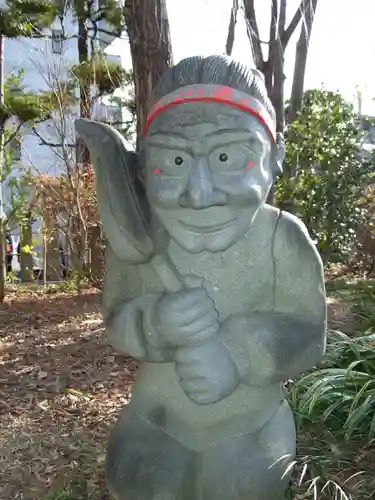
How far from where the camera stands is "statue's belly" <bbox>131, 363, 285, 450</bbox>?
1472mm

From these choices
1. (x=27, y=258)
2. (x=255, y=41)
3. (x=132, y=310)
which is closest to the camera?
(x=132, y=310)

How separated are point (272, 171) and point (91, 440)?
2.12 m

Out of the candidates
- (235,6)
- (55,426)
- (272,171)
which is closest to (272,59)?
(235,6)

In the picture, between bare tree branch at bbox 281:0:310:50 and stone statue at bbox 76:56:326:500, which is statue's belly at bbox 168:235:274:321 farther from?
bare tree branch at bbox 281:0:310:50

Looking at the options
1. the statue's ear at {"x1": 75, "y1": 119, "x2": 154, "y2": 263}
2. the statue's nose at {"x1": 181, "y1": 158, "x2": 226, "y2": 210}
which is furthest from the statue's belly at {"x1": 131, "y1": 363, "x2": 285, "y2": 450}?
the statue's nose at {"x1": 181, "y1": 158, "x2": 226, "y2": 210}

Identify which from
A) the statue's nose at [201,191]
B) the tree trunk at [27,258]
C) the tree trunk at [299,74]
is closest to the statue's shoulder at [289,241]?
the statue's nose at [201,191]

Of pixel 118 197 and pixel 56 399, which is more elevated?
pixel 118 197

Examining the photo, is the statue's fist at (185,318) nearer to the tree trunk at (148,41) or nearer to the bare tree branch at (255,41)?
the tree trunk at (148,41)

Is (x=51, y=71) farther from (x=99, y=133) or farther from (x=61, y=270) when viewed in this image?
(x=99, y=133)

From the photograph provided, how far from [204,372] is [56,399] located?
2.63 metres

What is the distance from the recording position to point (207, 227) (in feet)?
4.40

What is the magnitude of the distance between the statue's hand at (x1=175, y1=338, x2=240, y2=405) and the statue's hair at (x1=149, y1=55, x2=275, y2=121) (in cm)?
61

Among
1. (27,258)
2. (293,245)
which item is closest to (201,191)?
(293,245)

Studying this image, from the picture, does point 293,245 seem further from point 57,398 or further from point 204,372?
point 57,398
